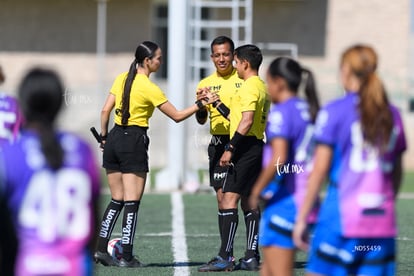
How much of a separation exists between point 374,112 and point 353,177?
13.8 inches

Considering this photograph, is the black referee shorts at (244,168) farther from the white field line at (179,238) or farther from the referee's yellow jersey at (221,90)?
the white field line at (179,238)

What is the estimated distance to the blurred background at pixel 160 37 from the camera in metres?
21.5

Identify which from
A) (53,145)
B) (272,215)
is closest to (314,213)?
(272,215)

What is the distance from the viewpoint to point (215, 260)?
9.05 m

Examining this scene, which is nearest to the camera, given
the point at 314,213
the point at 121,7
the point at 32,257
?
the point at 32,257

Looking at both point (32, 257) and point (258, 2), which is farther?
point (258, 2)

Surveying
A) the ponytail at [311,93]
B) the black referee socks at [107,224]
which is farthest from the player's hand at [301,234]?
the black referee socks at [107,224]

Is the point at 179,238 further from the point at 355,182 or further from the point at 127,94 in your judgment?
the point at 355,182

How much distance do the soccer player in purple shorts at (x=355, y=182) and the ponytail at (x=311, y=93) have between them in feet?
1.96

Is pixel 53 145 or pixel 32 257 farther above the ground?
pixel 53 145

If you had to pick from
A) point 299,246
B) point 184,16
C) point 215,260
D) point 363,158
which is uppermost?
point 184,16

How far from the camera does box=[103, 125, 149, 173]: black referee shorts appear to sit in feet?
30.1

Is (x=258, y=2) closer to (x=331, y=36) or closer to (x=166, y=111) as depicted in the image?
(x=331, y=36)

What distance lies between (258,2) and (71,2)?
380 centimetres
